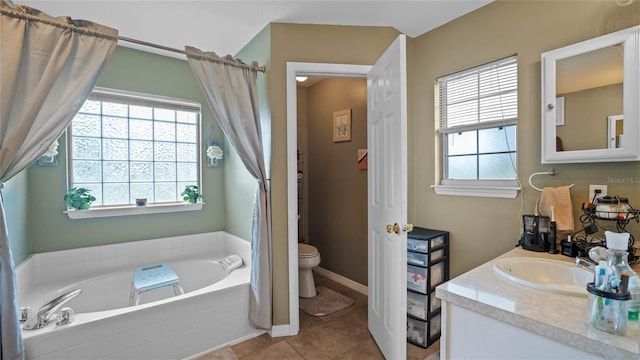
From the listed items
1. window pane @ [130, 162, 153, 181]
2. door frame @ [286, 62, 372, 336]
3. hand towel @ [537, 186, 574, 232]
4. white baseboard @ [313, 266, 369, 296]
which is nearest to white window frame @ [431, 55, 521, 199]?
hand towel @ [537, 186, 574, 232]

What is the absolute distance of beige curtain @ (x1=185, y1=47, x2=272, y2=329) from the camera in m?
2.10

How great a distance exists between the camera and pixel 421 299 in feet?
6.64

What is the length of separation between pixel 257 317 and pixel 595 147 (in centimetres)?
241

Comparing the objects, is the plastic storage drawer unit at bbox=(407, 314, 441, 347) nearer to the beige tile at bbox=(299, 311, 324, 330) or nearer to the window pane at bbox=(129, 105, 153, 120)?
the beige tile at bbox=(299, 311, 324, 330)

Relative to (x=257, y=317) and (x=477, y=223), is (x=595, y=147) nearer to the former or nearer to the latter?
(x=477, y=223)

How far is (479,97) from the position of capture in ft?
6.80

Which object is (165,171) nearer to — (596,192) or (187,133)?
(187,133)

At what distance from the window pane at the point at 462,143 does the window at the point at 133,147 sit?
253 cm

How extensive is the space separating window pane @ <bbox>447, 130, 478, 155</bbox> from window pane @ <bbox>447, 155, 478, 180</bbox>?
0.05 m

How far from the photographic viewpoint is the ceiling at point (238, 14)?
6.47 feet

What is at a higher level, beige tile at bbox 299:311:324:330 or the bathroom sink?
the bathroom sink

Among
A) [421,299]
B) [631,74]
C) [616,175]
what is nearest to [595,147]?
[616,175]

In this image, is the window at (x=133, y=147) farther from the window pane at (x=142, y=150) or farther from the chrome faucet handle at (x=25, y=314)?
the chrome faucet handle at (x=25, y=314)

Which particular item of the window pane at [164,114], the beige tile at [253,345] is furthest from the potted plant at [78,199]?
the beige tile at [253,345]
